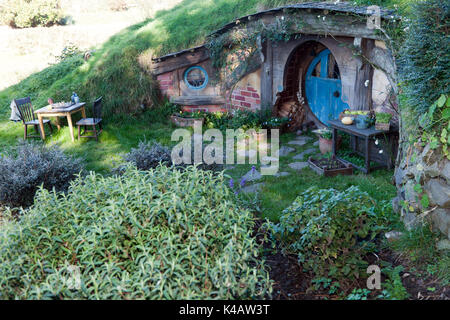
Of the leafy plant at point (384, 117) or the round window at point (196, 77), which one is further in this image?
the round window at point (196, 77)

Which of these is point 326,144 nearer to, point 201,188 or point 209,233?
point 201,188

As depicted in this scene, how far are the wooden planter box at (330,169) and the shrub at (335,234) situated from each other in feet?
8.18

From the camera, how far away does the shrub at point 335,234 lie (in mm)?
3799

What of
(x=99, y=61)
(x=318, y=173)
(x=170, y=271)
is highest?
(x=99, y=61)

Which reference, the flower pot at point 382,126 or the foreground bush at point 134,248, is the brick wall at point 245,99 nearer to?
the flower pot at point 382,126

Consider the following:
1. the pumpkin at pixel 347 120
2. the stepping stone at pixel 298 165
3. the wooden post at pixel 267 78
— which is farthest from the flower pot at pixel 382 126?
the wooden post at pixel 267 78

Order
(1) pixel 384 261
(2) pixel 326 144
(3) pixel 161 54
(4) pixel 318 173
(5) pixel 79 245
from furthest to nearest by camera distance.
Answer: (3) pixel 161 54 < (2) pixel 326 144 < (4) pixel 318 173 < (1) pixel 384 261 < (5) pixel 79 245

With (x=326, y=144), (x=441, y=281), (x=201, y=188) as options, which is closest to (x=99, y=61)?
(x=326, y=144)

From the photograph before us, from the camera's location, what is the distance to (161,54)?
11.0m

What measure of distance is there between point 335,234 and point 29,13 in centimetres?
2480

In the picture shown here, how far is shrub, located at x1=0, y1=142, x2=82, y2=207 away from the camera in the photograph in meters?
5.96

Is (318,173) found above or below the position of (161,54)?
below

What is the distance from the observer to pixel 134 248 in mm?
3393
